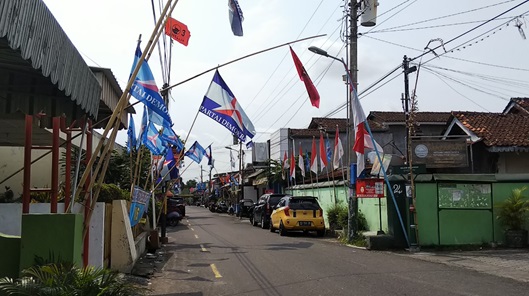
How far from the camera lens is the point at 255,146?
183 feet

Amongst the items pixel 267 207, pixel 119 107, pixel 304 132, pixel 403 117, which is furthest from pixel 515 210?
pixel 304 132

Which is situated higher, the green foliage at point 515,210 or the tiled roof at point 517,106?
the tiled roof at point 517,106

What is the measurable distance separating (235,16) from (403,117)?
111ft

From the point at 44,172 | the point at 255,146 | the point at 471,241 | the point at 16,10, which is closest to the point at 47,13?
the point at 16,10

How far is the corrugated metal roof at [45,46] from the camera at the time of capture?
12.7ft

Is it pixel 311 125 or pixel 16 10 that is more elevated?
pixel 311 125

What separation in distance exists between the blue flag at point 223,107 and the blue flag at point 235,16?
329 centimetres

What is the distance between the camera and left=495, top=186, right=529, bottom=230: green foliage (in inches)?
585

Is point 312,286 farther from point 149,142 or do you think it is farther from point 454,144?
point 454,144

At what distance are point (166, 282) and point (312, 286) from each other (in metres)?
3.05

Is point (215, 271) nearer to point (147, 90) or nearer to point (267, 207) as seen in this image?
point (147, 90)

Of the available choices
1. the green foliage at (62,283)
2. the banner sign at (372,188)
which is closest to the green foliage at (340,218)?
the banner sign at (372,188)

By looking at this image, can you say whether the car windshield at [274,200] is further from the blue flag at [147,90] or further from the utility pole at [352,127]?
the blue flag at [147,90]

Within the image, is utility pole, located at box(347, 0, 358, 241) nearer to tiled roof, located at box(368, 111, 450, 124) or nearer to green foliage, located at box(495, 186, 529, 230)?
green foliage, located at box(495, 186, 529, 230)
